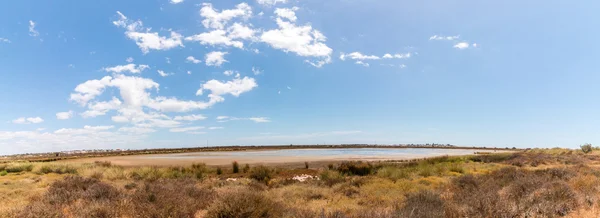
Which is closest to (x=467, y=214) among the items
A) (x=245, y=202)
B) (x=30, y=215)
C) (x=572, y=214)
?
(x=572, y=214)

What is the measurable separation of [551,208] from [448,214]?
2732 millimetres

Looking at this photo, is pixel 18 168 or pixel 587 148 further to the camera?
pixel 587 148

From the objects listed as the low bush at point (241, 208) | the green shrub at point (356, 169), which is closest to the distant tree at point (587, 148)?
the green shrub at point (356, 169)

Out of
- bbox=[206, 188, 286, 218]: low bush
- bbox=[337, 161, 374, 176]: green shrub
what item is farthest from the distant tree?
bbox=[206, 188, 286, 218]: low bush

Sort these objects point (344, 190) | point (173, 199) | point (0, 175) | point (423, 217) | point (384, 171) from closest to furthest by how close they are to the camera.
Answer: point (423, 217)
point (173, 199)
point (344, 190)
point (384, 171)
point (0, 175)

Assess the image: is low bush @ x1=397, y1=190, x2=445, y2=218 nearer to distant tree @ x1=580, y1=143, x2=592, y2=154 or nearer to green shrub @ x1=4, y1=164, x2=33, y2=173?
green shrub @ x1=4, y1=164, x2=33, y2=173

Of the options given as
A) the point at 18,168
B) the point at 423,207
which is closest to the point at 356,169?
the point at 423,207

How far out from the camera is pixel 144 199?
9.53 m

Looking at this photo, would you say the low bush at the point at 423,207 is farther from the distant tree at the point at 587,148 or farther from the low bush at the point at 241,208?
the distant tree at the point at 587,148

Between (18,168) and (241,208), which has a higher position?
(241,208)

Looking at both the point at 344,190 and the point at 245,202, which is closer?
the point at 245,202

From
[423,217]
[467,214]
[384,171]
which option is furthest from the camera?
[384,171]

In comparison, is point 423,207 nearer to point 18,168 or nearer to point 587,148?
point 18,168

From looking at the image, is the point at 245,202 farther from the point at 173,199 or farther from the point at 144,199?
the point at 144,199
